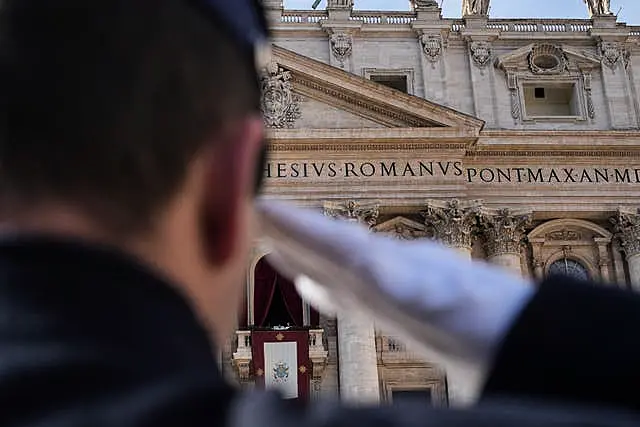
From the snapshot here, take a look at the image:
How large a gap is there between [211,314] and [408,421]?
281 mm

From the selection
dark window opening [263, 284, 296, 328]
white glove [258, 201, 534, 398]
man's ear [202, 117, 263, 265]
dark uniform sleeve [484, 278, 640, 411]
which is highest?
dark window opening [263, 284, 296, 328]

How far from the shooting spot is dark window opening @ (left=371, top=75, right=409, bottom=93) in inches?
946

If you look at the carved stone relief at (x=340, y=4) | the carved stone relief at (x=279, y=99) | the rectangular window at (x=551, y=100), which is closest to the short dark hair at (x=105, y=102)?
the carved stone relief at (x=279, y=99)

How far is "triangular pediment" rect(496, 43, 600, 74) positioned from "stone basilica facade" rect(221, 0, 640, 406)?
3 centimetres

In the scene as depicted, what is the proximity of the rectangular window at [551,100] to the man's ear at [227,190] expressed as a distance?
23.5 meters

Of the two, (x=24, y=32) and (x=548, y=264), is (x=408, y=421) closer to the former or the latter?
(x=24, y=32)

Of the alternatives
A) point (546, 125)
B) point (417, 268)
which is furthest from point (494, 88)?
point (417, 268)

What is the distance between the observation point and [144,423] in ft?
2.13

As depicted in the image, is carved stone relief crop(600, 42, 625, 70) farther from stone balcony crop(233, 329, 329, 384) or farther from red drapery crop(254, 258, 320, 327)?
stone balcony crop(233, 329, 329, 384)

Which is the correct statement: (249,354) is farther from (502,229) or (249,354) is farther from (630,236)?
(630,236)

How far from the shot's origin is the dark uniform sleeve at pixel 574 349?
0.81m

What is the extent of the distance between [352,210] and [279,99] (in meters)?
3.16

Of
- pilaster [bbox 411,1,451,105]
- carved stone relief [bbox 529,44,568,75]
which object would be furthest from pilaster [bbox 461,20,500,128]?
carved stone relief [bbox 529,44,568,75]

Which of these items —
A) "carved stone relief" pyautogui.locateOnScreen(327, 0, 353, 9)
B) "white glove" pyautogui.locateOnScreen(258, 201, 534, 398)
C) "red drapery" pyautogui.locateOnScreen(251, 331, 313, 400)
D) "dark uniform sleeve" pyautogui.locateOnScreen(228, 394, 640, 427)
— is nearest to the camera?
"dark uniform sleeve" pyautogui.locateOnScreen(228, 394, 640, 427)
